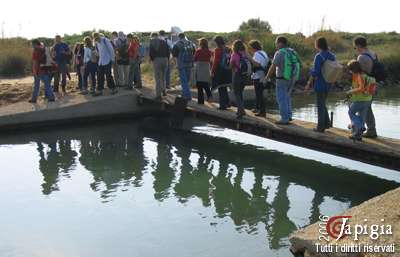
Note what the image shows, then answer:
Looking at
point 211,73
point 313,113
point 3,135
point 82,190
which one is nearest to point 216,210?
point 82,190

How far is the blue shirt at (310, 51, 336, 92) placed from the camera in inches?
378

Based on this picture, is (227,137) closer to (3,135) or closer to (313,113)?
(313,113)

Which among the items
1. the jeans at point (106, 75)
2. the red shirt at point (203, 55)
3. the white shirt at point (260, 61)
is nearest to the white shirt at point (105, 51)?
the jeans at point (106, 75)

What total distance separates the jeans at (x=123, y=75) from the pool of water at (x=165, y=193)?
271 cm

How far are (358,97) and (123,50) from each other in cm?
820

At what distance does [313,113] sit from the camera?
58.2 feet

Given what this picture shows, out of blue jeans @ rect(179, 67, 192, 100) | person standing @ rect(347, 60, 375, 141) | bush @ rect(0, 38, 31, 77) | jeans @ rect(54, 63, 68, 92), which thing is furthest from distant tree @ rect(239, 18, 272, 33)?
person standing @ rect(347, 60, 375, 141)

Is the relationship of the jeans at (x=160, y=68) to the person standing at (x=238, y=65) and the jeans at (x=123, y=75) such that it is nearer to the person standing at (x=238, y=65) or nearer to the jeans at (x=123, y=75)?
the jeans at (x=123, y=75)

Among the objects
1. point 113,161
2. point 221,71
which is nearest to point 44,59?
point 113,161

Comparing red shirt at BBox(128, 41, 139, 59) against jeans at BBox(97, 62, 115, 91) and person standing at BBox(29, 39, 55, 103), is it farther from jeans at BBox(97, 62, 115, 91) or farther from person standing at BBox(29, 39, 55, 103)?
person standing at BBox(29, 39, 55, 103)

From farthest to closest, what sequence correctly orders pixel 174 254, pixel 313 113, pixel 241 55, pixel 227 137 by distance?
pixel 313 113 → pixel 227 137 → pixel 241 55 → pixel 174 254

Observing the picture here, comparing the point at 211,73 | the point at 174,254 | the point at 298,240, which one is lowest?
the point at 174,254

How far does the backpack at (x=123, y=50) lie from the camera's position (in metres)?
15.6

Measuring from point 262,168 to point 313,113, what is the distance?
22.6ft
